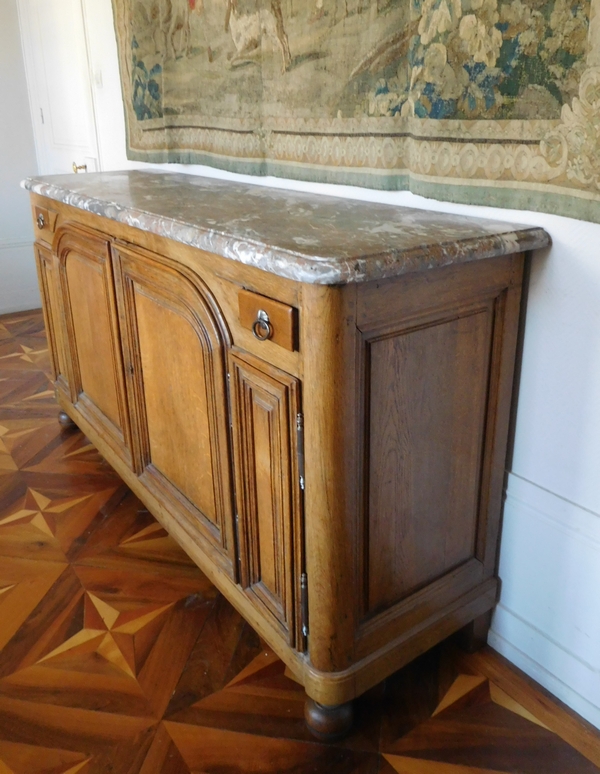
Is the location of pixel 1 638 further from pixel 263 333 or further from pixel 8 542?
pixel 263 333

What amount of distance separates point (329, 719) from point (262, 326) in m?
0.66

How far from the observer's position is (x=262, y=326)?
0.96m

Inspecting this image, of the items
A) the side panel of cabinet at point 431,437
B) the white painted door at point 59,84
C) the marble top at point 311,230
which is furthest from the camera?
the white painted door at point 59,84

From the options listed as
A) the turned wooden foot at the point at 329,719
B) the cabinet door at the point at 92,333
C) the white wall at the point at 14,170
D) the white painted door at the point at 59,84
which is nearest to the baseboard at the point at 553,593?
the turned wooden foot at the point at 329,719

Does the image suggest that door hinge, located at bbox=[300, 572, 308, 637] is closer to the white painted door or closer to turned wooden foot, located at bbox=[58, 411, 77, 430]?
turned wooden foot, located at bbox=[58, 411, 77, 430]

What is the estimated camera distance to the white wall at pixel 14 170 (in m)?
3.35

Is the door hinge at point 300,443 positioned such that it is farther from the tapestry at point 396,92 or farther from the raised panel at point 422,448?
the tapestry at point 396,92

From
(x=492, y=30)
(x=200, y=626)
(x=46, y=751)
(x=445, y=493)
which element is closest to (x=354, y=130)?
(x=492, y=30)

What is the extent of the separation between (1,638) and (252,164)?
1205 mm

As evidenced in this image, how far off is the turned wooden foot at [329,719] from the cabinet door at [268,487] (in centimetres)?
12

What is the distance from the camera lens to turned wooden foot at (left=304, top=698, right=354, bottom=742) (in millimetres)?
1098

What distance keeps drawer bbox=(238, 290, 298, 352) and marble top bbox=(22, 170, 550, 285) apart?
0.06 meters

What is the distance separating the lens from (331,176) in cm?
138

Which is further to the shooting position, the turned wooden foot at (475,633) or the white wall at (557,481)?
the turned wooden foot at (475,633)
